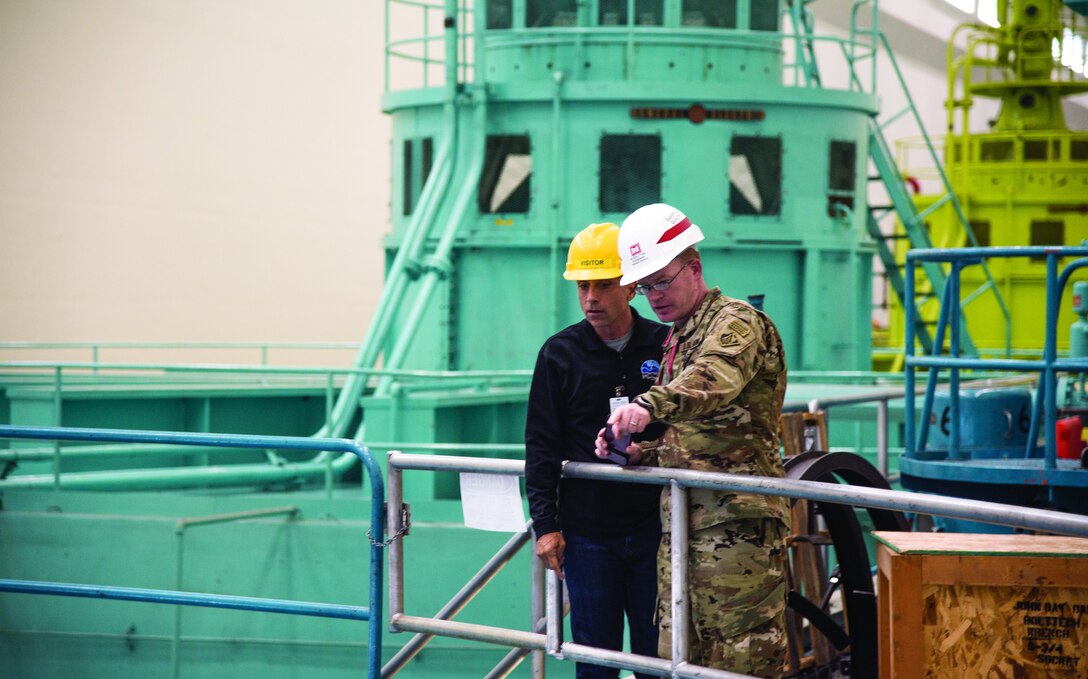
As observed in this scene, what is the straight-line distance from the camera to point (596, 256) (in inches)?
153

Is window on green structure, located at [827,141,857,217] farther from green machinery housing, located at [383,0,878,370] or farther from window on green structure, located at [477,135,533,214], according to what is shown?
window on green structure, located at [477,135,533,214]

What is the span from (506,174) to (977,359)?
6264 mm

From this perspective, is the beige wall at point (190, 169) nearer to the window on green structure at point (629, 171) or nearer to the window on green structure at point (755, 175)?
the window on green structure at point (629, 171)

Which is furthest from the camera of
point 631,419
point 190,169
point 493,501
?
point 190,169

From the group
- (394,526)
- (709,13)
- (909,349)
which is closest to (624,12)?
(709,13)

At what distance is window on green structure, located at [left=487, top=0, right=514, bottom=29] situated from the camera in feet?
39.0

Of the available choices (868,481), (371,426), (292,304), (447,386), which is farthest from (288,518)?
(292,304)

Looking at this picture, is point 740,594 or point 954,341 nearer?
point 740,594

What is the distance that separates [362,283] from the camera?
1892 centimetres

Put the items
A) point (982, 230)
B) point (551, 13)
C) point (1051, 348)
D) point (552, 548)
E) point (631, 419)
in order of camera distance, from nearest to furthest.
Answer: point (631, 419) → point (552, 548) → point (1051, 348) → point (551, 13) → point (982, 230)

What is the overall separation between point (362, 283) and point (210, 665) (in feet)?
33.9

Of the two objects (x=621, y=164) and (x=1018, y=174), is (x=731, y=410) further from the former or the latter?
(x=1018, y=174)

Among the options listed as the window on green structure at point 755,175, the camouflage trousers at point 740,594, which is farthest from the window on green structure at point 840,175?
the camouflage trousers at point 740,594

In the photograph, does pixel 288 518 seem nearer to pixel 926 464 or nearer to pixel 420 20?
pixel 926 464
